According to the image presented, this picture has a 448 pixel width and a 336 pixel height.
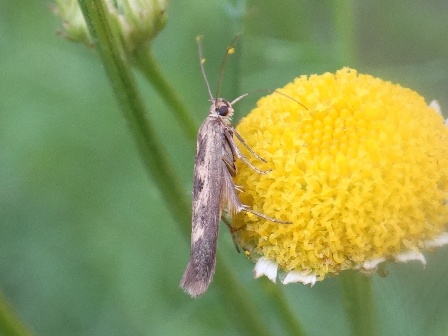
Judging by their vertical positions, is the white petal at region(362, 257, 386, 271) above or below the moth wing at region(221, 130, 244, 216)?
below

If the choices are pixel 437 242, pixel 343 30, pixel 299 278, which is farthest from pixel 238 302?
pixel 343 30

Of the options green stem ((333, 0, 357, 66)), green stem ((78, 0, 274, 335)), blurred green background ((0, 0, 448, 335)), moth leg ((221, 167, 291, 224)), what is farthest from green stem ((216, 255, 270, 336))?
green stem ((333, 0, 357, 66))

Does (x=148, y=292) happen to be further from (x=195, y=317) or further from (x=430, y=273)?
(x=430, y=273)

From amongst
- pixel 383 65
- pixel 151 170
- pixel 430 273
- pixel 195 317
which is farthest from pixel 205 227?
pixel 383 65

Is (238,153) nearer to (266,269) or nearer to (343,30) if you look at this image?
(266,269)

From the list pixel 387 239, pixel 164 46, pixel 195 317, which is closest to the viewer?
pixel 387 239

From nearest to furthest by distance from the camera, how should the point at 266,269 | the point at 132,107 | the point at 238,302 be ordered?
the point at 266,269 → the point at 132,107 → the point at 238,302

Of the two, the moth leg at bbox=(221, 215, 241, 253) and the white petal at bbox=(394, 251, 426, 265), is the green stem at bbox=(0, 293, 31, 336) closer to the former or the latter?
the moth leg at bbox=(221, 215, 241, 253)
